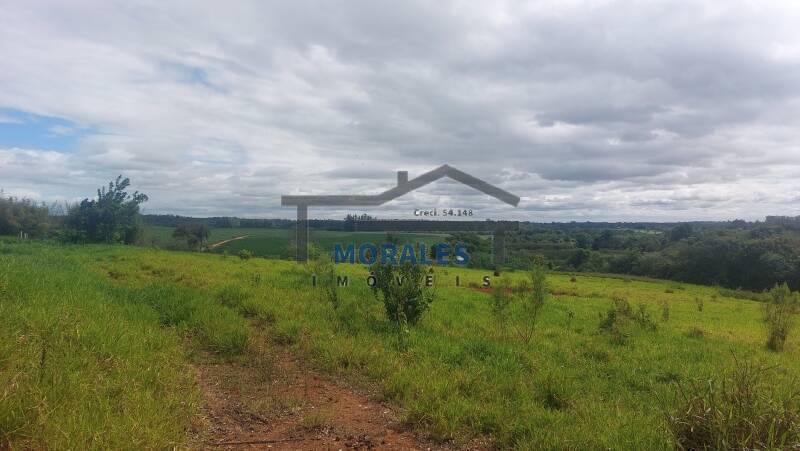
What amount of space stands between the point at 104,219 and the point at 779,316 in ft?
→ 137

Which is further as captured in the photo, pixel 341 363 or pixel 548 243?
pixel 548 243

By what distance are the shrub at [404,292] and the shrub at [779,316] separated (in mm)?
8838

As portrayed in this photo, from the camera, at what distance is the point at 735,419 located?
3066 millimetres

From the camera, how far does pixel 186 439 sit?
370 centimetres

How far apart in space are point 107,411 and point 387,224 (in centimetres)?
1432

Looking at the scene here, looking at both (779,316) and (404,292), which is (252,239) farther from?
(779,316)

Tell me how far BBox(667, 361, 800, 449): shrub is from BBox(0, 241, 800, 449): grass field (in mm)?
388

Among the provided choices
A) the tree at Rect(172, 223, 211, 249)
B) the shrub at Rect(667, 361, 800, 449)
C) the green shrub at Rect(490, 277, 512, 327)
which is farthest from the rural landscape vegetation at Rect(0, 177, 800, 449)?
the tree at Rect(172, 223, 211, 249)

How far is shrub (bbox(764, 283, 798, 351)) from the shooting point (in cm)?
1080

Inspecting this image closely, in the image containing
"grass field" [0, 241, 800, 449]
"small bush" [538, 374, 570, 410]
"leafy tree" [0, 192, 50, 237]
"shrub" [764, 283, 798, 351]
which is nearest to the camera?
"grass field" [0, 241, 800, 449]

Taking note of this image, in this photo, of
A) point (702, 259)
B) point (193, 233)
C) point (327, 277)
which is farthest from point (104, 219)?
point (702, 259)

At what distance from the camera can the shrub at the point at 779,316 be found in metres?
10.8

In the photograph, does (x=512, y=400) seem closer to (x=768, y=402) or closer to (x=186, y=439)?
(x=768, y=402)

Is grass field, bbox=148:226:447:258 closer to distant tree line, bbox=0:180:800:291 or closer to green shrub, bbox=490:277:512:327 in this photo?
distant tree line, bbox=0:180:800:291
